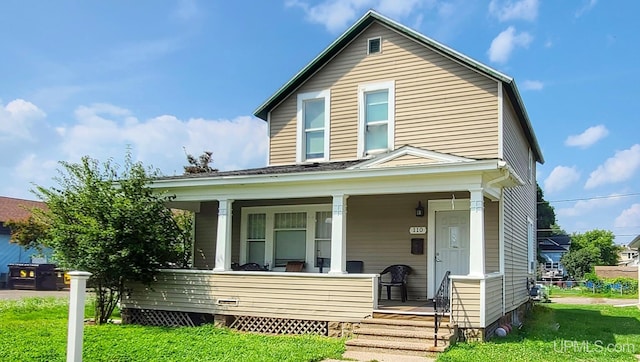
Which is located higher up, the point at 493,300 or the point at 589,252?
the point at 589,252

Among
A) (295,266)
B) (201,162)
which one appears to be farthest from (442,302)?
(201,162)

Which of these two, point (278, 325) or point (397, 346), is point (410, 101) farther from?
point (397, 346)

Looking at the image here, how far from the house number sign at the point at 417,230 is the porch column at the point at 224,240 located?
12.8 feet

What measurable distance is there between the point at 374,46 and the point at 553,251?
47575 mm

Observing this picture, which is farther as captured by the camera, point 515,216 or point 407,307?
point 515,216

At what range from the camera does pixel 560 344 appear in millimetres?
10047

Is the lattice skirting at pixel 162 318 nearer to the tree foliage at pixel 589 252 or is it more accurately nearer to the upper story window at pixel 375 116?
the upper story window at pixel 375 116

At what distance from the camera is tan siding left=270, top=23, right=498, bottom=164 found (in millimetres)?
11969

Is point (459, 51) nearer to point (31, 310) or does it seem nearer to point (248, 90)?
point (248, 90)

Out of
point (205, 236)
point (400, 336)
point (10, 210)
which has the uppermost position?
point (10, 210)

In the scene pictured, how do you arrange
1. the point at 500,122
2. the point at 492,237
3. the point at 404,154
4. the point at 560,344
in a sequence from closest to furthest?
1. the point at 560,344
2. the point at 404,154
3. the point at 492,237
4. the point at 500,122

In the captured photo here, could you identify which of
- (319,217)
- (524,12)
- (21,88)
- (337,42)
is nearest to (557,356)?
(319,217)

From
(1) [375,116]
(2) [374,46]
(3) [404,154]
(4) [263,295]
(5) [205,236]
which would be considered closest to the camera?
(3) [404,154]

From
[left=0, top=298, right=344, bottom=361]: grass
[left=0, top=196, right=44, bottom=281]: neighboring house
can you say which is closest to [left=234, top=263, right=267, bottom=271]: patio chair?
[left=0, top=298, right=344, bottom=361]: grass
